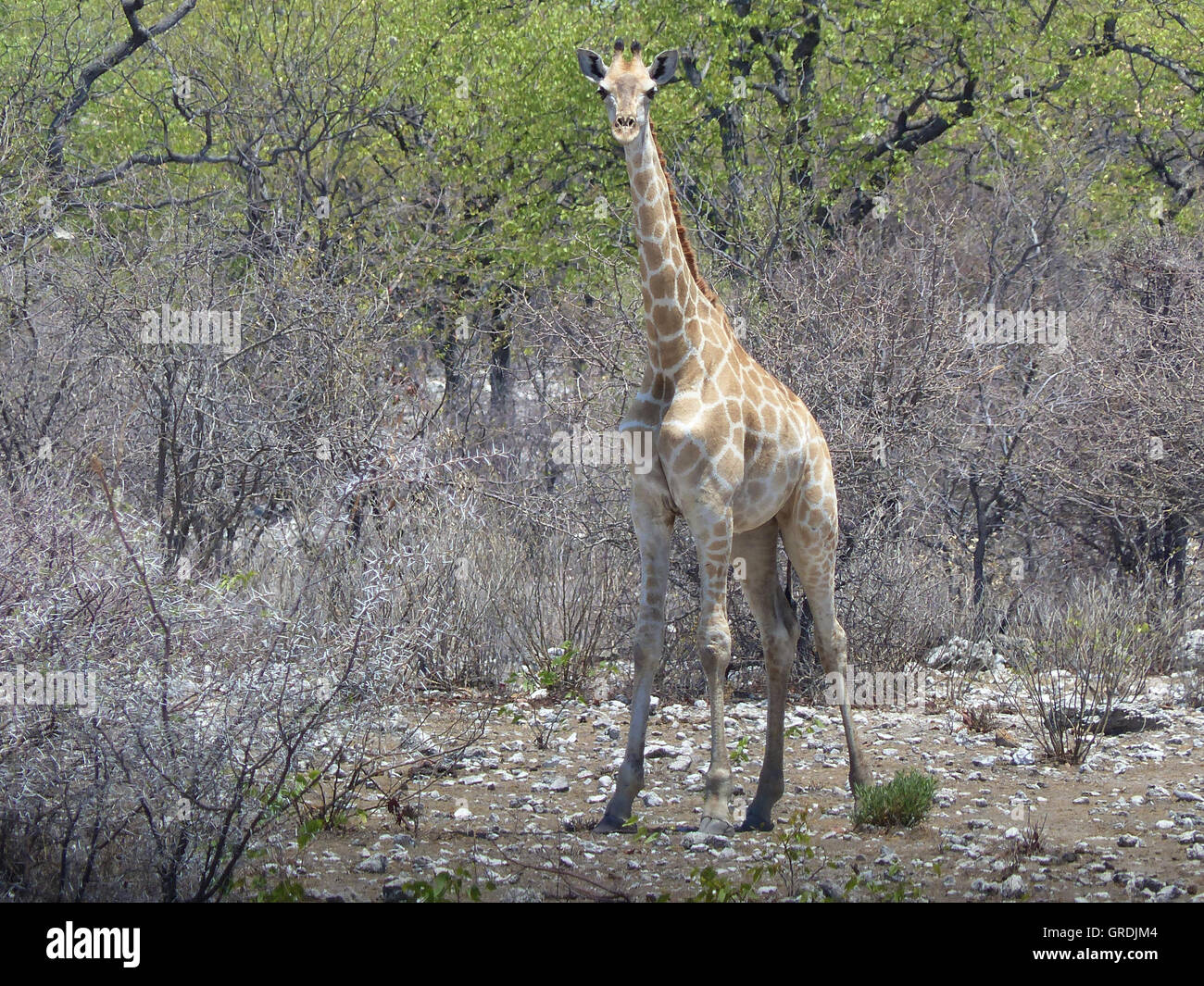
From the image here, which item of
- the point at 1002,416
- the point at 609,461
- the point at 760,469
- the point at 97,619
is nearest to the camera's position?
the point at 97,619

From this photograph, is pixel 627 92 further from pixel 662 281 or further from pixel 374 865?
pixel 374 865

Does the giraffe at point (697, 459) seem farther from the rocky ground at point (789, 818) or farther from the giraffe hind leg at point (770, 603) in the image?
the rocky ground at point (789, 818)

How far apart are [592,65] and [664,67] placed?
0.36m

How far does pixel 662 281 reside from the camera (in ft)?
21.7

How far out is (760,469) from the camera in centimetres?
687

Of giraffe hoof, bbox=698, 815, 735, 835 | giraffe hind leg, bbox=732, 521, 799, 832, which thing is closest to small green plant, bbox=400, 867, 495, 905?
giraffe hoof, bbox=698, 815, 735, 835

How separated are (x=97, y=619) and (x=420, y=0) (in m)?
15.1

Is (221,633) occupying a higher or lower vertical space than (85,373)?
lower

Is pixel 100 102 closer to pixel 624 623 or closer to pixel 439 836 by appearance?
pixel 624 623

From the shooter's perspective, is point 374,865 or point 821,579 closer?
point 374,865

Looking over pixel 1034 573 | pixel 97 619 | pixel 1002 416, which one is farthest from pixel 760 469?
pixel 1034 573

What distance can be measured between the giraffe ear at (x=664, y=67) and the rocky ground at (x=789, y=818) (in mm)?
3400

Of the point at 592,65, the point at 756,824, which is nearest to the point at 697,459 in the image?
the point at 756,824

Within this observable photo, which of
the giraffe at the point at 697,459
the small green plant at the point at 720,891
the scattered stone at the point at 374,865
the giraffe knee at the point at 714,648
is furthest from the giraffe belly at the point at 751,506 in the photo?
the scattered stone at the point at 374,865
